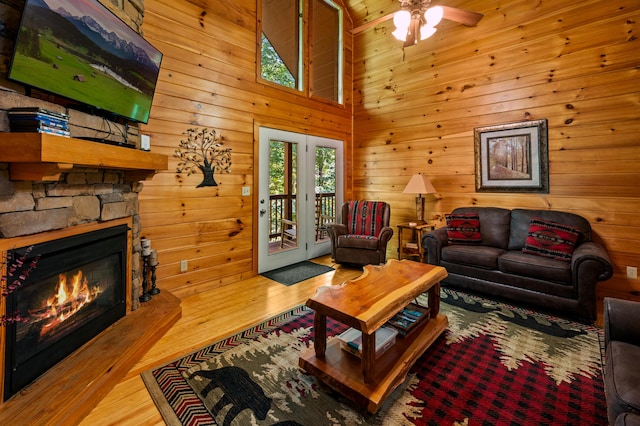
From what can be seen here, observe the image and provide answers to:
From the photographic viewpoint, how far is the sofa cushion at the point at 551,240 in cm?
282

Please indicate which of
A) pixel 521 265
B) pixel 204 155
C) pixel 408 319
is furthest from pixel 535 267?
pixel 204 155

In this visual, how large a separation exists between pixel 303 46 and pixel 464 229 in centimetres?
Result: 348

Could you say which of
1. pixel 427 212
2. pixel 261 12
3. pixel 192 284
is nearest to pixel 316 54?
pixel 261 12

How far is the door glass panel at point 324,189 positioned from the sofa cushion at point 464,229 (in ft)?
6.46

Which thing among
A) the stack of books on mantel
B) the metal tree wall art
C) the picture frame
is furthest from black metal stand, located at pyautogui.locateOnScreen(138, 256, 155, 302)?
the picture frame

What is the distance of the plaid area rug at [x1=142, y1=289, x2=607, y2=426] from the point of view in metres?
1.53

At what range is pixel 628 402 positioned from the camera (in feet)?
3.50

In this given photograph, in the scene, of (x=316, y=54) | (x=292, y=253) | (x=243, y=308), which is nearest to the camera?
(x=243, y=308)

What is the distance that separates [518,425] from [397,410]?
1.92 ft

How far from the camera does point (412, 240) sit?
4.64m

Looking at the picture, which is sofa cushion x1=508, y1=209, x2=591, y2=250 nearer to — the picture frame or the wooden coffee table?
the picture frame

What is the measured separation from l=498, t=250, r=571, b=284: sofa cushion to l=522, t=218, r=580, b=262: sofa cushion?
8 centimetres

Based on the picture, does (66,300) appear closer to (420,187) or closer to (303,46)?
(420,187)

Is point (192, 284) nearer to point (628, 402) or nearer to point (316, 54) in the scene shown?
point (628, 402)
